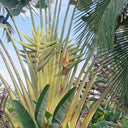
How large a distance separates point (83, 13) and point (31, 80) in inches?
54.2

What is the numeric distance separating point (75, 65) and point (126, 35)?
1073 millimetres

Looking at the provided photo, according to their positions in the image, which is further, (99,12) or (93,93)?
(93,93)

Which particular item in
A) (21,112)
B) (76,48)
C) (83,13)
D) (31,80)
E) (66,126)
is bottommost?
(66,126)

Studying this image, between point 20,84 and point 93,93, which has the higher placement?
point 20,84

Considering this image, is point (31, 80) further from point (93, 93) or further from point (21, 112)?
point (93, 93)

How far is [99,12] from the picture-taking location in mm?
3070

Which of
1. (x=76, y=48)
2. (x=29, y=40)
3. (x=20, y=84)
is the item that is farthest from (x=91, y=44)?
(x=20, y=84)

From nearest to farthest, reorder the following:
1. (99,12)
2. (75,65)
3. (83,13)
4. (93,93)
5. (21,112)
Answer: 1. (21,112)
2. (99,12)
3. (83,13)
4. (75,65)
5. (93,93)

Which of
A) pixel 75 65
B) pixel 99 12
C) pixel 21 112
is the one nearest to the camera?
pixel 21 112

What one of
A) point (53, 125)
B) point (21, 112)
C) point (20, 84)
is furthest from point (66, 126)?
point (20, 84)

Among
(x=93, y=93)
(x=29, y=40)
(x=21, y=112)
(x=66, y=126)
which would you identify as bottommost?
(x=93, y=93)

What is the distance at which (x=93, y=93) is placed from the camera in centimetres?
552

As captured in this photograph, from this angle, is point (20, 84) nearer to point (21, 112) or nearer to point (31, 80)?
point (31, 80)

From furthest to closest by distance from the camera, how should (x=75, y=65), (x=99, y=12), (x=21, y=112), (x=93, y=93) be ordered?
(x=93, y=93) → (x=75, y=65) → (x=99, y=12) → (x=21, y=112)
